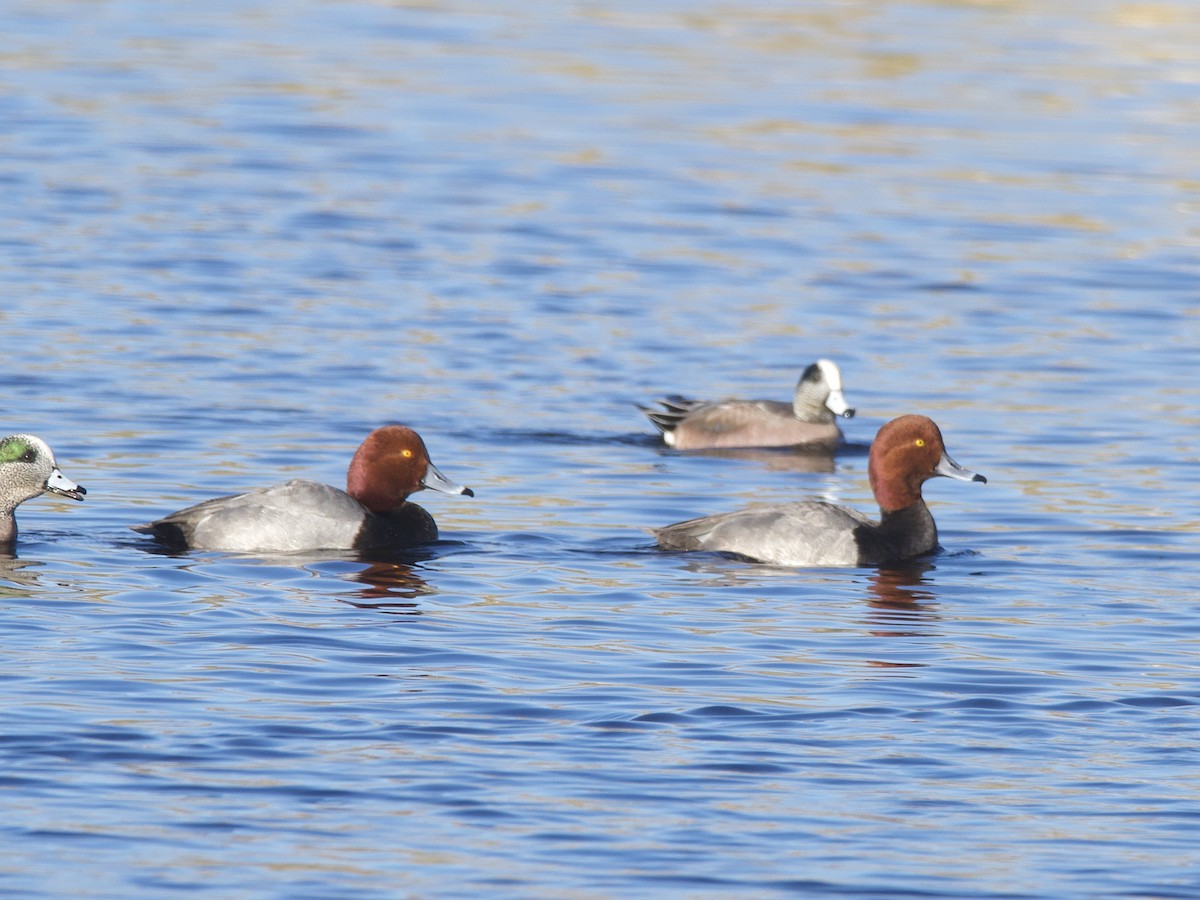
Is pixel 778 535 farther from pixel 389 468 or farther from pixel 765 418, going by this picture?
pixel 765 418

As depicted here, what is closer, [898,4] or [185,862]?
[185,862]

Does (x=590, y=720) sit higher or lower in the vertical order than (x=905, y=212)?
lower

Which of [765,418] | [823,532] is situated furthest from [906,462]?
[765,418]

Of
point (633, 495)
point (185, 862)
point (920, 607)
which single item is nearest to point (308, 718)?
point (185, 862)

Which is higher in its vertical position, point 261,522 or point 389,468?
point 389,468

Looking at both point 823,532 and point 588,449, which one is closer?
point 823,532

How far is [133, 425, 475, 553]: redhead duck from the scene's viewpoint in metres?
14.5

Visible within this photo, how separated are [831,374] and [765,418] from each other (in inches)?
26.2

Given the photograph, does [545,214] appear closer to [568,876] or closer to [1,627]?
[1,627]

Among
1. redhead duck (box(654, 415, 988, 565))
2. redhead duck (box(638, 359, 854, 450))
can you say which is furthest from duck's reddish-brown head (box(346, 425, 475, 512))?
redhead duck (box(638, 359, 854, 450))

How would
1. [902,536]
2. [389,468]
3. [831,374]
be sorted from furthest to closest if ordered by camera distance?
[831,374] → [389,468] → [902,536]

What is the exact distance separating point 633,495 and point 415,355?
5.08 metres

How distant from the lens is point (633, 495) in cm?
1703

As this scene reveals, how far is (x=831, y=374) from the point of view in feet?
64.4
